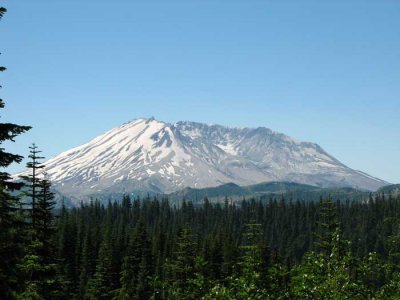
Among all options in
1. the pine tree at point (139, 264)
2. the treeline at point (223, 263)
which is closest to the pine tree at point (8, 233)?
the treeline at point (223, 263)

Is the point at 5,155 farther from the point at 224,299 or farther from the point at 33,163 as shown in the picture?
the point at 33,163

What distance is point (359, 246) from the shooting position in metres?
180

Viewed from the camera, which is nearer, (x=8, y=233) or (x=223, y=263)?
(x=8, y=233)

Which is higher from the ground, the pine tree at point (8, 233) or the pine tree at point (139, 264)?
the pine tree at point (8, 233)

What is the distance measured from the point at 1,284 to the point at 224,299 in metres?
6.63

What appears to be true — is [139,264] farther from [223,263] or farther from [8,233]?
[8,233]

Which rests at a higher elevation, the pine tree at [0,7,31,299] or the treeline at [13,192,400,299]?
the pine tree at [0,7,31,299]

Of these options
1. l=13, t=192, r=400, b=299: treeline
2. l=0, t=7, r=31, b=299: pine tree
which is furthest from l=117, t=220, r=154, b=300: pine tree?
l=0, t=7, r=31, b=299: pine tree

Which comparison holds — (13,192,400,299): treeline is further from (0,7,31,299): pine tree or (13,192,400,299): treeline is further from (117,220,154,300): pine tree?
(0,7,31,299): pine tree

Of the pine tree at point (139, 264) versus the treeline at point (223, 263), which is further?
the pine tree at point (139, 264)

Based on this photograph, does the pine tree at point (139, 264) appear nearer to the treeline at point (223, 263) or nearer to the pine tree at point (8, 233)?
the treeline at point (223, 263)

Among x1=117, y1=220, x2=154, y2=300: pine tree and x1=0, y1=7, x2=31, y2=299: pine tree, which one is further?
x1=117, y1=220, x2=154, y2=300: pine tree

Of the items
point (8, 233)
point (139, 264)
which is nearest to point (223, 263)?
point (139, 264)

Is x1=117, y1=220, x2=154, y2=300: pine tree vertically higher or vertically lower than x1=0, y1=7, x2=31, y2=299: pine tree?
lower
